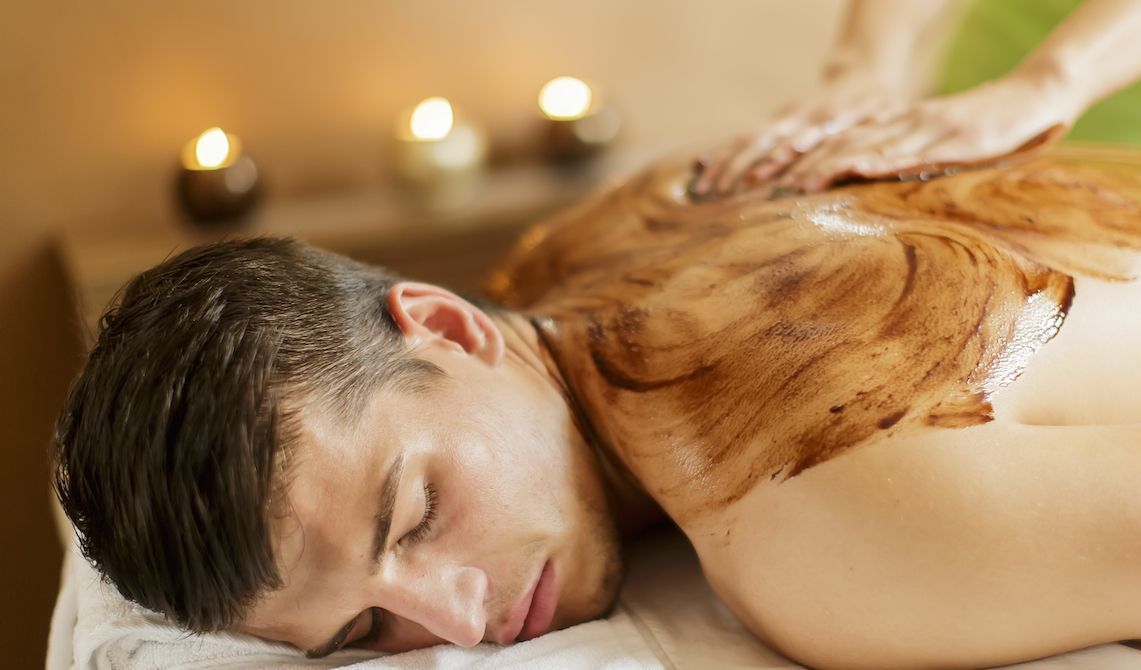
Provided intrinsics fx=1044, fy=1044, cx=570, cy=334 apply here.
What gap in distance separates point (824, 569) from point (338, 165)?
1920 millimetres

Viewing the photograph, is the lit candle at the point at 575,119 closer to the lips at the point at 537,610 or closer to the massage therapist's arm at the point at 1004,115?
the massage therapist's arm at the point at 1004,115

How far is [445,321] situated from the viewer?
44.8 inches

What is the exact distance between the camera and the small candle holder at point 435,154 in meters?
2.36

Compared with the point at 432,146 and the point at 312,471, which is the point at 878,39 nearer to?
the point at 432,146

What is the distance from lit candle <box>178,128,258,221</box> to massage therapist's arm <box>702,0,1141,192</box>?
4.51ft

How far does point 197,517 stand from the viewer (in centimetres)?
87

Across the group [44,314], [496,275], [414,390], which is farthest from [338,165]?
[414,390]

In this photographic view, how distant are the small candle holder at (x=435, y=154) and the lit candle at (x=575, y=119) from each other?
0.21 meters

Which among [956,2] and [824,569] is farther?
[956,2]

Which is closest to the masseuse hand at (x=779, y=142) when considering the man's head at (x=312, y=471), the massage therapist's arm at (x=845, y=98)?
the massage therapist's arm at (x=845, y=98)

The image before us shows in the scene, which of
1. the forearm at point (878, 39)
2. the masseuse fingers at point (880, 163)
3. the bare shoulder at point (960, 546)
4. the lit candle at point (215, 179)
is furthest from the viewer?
the lit candle at point (215, 179)

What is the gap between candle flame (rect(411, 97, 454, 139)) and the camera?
237cm

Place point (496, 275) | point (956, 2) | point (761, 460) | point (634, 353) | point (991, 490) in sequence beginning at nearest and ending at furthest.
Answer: point (991, 490)
point (761, 460)
point (634, 353)
point (496, 275)
point (956, 2)

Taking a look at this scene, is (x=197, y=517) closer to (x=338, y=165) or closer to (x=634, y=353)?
(x=634, y=353)
